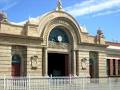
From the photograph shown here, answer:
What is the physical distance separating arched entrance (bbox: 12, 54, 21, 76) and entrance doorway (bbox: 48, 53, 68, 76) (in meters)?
5.17

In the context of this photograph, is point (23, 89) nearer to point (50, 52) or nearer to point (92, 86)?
point (92, 86)

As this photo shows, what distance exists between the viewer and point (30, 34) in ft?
110

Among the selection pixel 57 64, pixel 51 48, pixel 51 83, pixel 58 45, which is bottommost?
pixel 51 83

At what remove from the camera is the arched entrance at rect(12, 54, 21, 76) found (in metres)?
32.7

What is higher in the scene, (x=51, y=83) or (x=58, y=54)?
(x=58, y=54)

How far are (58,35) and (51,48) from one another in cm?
187

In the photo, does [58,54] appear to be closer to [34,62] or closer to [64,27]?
[64,27]

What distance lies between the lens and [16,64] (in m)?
32.9

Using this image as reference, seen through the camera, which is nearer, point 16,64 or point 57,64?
point 16,64

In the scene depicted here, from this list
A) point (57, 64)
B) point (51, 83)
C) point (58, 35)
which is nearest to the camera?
point (51, 83)

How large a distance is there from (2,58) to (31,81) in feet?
31.6

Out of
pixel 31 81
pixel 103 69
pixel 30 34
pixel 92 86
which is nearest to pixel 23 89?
pixel 31 81

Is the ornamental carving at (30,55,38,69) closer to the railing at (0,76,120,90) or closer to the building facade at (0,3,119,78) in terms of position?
the building facade at (0,3,119,78)

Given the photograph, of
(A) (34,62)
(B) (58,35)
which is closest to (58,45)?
(B) (58,35)
